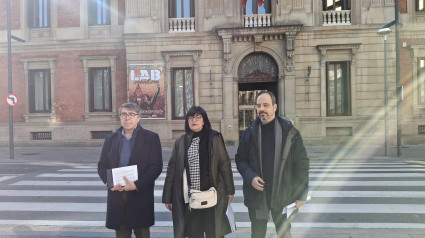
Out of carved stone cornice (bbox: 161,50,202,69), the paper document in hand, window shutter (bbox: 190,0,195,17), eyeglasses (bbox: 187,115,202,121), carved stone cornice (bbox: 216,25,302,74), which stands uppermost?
window shutter (bbox: 190,0,195,17)

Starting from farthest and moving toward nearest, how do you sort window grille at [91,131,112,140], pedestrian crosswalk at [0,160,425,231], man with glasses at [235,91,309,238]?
window grille at [91,131,112,140] → pedestrian crosswalk at [0,160,425,231] → man with glasses at [235,91,309,238]

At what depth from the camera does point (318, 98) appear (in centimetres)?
1619

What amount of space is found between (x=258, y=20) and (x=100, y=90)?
1048cm

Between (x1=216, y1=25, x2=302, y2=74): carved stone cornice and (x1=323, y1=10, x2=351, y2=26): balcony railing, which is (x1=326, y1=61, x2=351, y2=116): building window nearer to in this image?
(x1=323, y1=10, x2=351, y2=26): balcony railing

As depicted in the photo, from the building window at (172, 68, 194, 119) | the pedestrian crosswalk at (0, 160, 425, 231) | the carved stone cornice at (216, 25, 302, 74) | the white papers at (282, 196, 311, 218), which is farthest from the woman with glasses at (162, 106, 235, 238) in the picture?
the building window at (172, 68, 194, 119)

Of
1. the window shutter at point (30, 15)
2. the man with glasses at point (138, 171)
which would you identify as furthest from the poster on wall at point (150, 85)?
the man with glasses at point (138, 171)

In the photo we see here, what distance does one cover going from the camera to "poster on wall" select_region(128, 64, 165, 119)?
55.6ft

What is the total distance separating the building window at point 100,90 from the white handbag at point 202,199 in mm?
16386

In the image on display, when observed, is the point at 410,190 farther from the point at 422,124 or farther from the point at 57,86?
the point at 57,86

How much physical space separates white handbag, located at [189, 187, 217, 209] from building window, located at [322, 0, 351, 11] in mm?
16682

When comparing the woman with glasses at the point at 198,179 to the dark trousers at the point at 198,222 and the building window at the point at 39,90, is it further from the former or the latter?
the building window at the point at 39,90

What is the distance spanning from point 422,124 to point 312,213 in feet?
47.8

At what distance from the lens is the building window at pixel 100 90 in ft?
59.4

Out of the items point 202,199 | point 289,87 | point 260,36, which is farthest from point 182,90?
point 202,199
